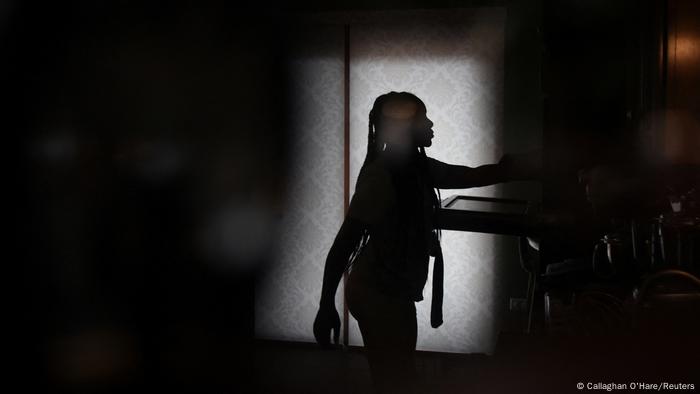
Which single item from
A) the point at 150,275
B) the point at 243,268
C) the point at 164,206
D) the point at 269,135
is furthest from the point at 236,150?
the point at 150,275

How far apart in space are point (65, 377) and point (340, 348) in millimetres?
466

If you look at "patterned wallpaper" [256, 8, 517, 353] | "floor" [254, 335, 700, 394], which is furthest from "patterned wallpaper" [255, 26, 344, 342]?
"floor" [254, 335, 700, 394]

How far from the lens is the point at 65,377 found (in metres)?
0.99

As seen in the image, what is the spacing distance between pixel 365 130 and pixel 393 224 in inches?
24.5

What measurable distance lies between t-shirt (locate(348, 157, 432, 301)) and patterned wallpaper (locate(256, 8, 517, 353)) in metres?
0.13

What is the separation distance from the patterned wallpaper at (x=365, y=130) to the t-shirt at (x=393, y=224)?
131 mm

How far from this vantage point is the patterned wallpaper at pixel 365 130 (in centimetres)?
109

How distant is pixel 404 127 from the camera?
757 millimetres

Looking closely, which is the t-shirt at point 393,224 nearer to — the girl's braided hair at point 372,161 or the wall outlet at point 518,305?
the girl's braided hair at point 372,161

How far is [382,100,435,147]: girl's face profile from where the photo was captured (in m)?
0.75

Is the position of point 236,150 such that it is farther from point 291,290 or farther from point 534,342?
point 534,342

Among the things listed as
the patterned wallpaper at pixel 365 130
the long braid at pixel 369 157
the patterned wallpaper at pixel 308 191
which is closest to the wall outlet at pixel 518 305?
the patterned wallpaper at pixel 365 130

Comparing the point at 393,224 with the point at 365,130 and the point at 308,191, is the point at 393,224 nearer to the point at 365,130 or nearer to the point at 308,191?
the point at 365,130

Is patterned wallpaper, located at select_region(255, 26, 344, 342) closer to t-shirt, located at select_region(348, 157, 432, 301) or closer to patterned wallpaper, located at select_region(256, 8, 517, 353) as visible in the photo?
patterned wallpaper, located at select_region(256, 8, 517, 353)
